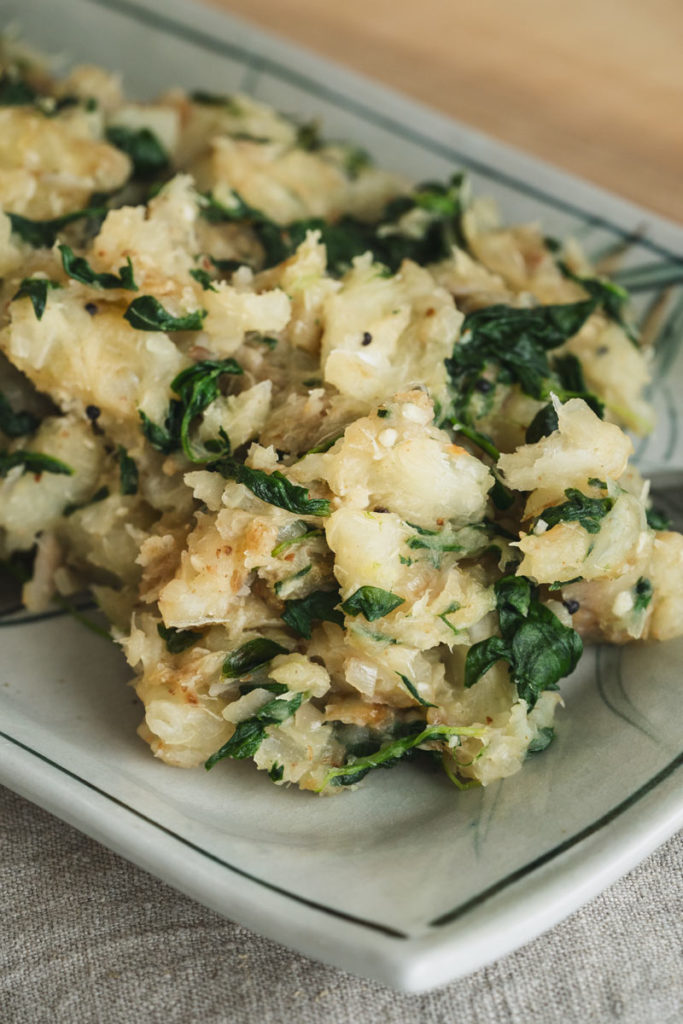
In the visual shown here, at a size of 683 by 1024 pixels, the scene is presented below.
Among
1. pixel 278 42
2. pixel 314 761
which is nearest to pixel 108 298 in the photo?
pixel 314 761

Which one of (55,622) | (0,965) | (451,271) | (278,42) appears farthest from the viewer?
(278,42)

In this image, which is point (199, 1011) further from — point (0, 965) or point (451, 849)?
point (451, 849)

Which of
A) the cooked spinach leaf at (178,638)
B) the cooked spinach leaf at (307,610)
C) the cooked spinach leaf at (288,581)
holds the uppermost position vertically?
the cooked spinach leaf at (288,581)

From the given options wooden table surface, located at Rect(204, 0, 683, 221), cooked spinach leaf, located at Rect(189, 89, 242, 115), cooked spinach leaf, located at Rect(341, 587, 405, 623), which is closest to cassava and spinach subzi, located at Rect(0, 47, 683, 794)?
cooked spinach leaf, located at Rect(341, 587, 405, 623)

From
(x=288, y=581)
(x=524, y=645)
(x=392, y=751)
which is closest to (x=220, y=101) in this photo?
(x=288, y=581)

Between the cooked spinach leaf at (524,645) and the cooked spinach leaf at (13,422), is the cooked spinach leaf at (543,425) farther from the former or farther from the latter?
the cooked spinach leaf at (13,422)

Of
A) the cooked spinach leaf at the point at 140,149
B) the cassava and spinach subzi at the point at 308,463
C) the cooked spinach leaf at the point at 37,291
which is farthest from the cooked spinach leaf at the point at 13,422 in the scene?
the cooked spinach leaf at the point at 140,149
